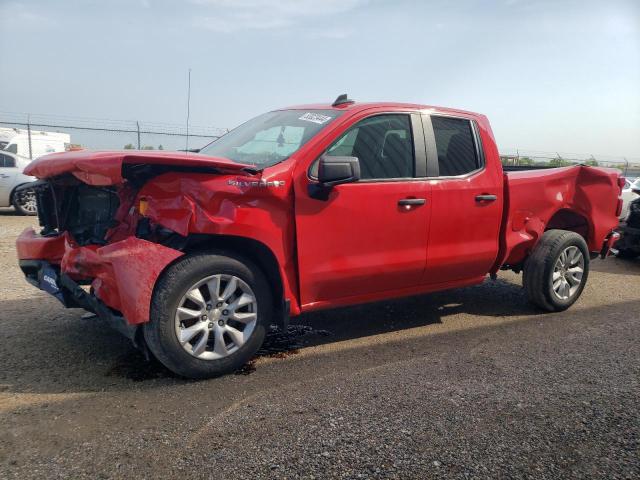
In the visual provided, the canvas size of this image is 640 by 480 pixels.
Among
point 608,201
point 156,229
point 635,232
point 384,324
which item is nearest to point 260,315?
point 156,229

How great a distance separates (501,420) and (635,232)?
6.43 meters

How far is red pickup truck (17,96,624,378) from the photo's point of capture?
10.8 feet

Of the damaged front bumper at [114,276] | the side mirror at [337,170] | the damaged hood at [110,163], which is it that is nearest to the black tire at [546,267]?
the side mirror at [337,170]

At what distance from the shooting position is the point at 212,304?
11.3 ft

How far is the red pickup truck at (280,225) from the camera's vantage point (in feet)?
10.8

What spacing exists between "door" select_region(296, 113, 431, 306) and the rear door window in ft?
0.72

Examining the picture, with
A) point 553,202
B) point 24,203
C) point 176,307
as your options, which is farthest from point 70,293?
point 24,203

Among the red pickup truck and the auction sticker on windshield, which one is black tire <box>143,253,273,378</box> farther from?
the auction sticker on windshield

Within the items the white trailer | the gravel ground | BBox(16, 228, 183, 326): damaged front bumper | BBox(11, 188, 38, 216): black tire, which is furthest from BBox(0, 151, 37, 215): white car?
BBox(16, 228, 183, 326): damaged front bumper

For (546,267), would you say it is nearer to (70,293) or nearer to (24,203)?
(70,293)

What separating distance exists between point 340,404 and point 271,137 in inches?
85.3

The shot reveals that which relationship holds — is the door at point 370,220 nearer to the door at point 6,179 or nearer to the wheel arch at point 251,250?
the wheel arch at point 251,250

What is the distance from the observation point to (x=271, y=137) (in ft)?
13.9

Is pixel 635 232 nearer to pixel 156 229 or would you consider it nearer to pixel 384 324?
pixel 384 324
